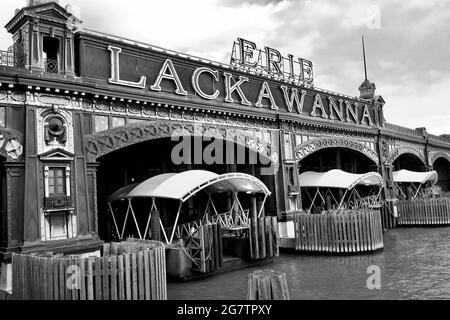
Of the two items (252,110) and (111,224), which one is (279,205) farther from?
(111,224)

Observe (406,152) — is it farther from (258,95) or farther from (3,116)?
(3,116)

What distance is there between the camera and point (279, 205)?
86.6 ft

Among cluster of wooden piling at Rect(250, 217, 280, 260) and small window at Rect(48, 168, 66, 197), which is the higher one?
small window at Rect(48, 168, 66, 197)

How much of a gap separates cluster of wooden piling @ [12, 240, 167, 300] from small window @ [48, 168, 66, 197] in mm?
3089

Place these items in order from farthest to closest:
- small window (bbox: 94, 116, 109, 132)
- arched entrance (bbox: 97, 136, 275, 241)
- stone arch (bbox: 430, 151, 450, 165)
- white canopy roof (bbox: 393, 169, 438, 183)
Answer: stone arch (bbox: 430, 151, 450, 165) < white canopy roof (bbox: 393, 169, 438, 183) < arched entrance (bbox: 97, 136, 275, 241) < small window (bbox: 94, 116, 109, 132)

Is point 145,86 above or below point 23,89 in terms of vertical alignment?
above

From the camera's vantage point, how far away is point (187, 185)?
59.7ft

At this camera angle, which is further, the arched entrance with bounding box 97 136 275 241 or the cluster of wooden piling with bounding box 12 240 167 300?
the arched entrance with bounding box 97 136 275 241

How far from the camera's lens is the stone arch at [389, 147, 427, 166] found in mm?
40469

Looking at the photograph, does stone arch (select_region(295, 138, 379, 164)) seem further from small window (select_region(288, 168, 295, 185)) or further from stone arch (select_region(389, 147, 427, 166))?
stone arch (select_region(389, 147, 427, 166))

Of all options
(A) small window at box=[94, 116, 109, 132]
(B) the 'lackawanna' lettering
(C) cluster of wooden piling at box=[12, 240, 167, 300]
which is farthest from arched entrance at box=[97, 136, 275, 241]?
(C) cluster of wooden piling at box=[12, 240, 167, 300]

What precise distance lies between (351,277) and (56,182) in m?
12.6
